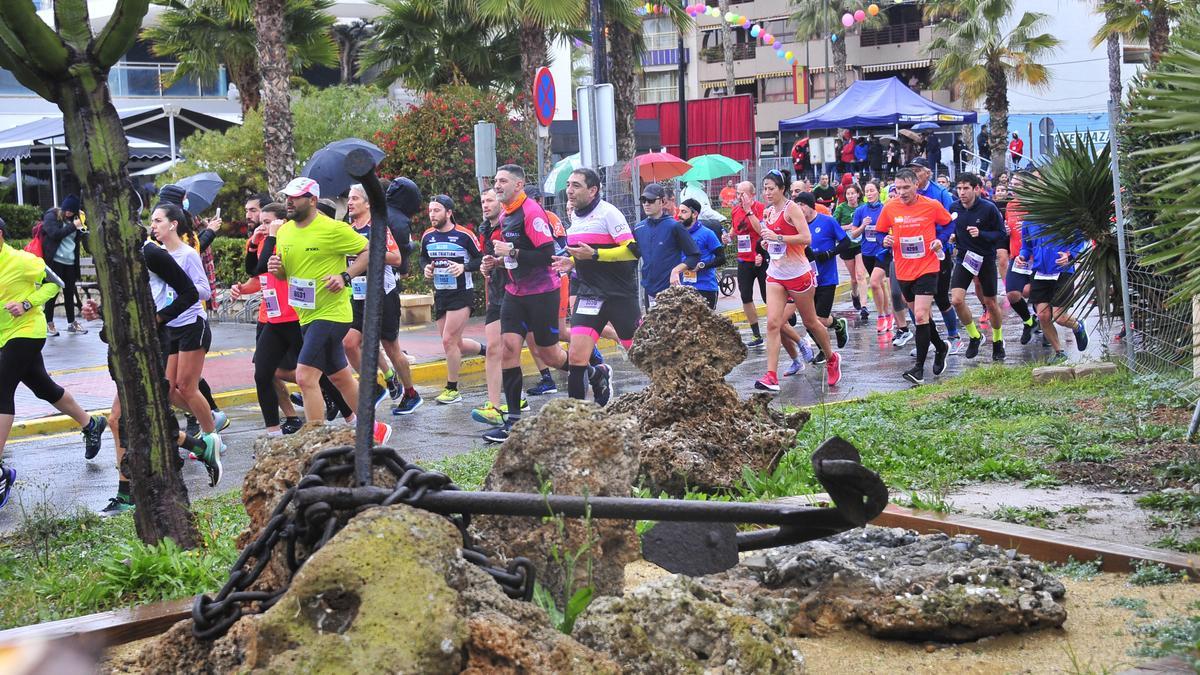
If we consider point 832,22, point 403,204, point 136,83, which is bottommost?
point 403,204

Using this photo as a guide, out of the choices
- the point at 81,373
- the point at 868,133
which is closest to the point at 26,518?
the point at 81,373

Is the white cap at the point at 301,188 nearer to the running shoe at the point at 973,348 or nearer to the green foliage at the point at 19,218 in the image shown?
the running shoe at the point at 973,348

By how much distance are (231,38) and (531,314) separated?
21.6 meters

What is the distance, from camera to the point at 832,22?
63.2 metres

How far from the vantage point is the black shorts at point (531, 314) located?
35.0ft

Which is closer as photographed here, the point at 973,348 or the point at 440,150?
the point at 973,348

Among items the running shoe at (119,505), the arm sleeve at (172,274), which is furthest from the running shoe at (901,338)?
the running shoe at (119,505)

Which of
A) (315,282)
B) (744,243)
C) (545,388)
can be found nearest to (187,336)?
(315,282)

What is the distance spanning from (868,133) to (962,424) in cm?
3587

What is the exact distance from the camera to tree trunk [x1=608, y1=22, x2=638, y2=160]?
26250 mm

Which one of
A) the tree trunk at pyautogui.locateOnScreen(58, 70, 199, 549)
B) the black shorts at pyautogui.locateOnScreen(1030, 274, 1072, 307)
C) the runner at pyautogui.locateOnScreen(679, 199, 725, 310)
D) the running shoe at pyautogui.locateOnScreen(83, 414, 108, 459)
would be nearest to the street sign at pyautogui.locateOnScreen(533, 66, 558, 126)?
Answer: the runner at pyautogui.locateOnScreen(679, 199, 725, 310)

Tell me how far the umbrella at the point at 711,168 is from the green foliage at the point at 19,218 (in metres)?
16.7

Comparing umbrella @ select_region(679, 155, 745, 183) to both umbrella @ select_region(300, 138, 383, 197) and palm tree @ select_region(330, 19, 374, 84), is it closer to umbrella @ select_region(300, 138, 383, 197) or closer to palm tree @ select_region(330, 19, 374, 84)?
umbrella @ select_region(300, 138, 383, 197)

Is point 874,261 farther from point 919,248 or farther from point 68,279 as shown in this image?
point 68,279
